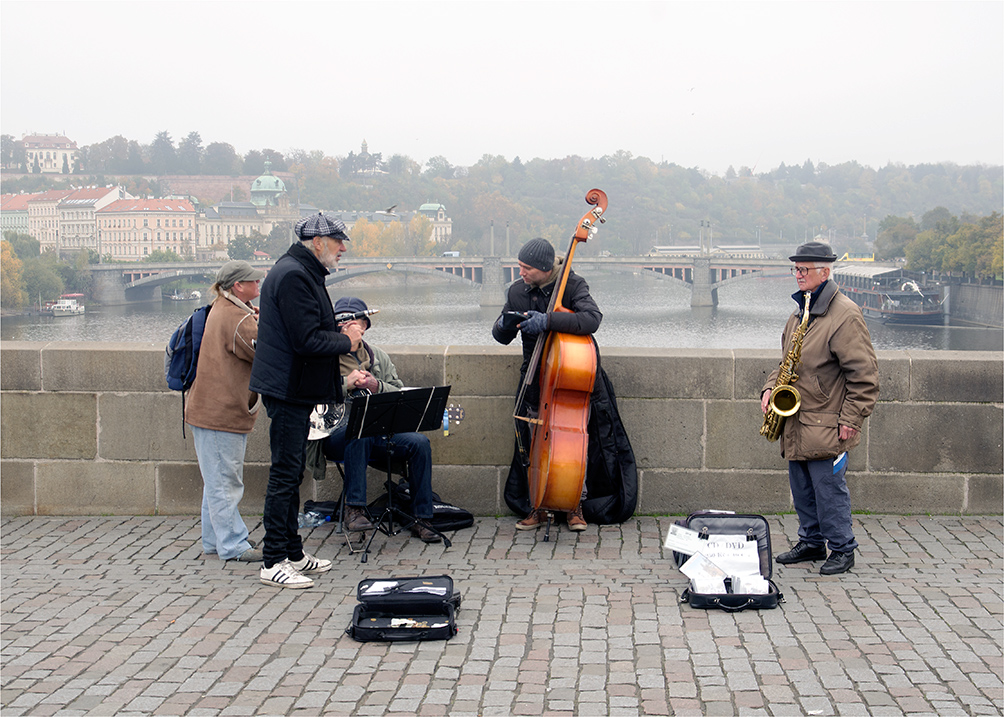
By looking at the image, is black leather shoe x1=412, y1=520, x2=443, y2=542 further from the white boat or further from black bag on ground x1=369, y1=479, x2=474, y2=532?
the white boat

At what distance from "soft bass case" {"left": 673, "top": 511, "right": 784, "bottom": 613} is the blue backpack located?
2681 millimetres

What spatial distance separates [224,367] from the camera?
4.96 m

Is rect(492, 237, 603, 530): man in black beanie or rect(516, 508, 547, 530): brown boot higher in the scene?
rect(492, 237, 603, 530): man in black beanie

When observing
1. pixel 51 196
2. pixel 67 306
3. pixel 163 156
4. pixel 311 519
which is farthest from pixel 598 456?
pixel 163 156

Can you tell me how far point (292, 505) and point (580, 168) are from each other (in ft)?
107

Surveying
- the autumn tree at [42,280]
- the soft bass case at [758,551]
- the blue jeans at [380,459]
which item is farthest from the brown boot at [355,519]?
the autumn tree at [42,280]

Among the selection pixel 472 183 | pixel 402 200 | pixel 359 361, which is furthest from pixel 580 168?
pixel 359 361

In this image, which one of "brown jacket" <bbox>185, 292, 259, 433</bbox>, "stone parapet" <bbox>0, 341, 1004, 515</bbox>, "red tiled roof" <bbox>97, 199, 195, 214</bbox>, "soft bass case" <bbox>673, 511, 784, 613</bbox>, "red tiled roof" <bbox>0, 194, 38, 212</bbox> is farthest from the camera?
"red tiled roof" <bbox>0, 194, 38, 212</bbox>

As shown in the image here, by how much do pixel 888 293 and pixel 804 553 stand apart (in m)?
62.0

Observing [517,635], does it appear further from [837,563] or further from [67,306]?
[67,306]

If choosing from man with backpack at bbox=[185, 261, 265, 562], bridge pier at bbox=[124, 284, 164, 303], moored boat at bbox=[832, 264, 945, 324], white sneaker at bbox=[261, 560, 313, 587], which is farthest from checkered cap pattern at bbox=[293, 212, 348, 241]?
moored boat at bbox=[832, 264, 945, 324]

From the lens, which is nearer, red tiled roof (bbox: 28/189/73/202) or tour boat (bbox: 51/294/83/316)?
tour boat (bbox: 51/294/83/316)

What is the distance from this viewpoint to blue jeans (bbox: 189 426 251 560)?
500 cm

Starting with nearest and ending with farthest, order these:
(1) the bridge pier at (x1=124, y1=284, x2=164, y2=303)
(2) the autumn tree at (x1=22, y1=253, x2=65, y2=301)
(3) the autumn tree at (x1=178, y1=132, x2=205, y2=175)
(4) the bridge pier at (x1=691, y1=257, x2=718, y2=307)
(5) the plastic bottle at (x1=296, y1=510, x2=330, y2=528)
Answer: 1. (5) the plastic bottle at (x1=296, y1=510, x2=330, y2=528)
2. (1) the bridge pier at (x1=124, y1=284, x2=164, y2=303)
3. (4) the bridge pier at (x1=691, y1=257, x2=718, y2=307)
4. (2) the autumn tree at (x1=22, y1=253, x2=65, y2=301)
5. (3) the autumn tree at (x1=178, y1=132, x2=205, y2=175)
